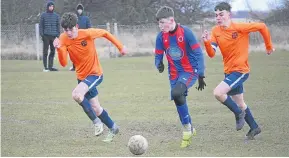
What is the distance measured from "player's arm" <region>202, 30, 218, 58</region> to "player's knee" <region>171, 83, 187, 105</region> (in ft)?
2.24

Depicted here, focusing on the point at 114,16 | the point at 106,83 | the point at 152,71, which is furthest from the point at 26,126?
the point at 114,16

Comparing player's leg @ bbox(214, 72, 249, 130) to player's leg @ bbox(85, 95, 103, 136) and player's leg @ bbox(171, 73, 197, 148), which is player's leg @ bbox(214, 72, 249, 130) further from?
player's leg @ bbox(85, 95, 103, 136)

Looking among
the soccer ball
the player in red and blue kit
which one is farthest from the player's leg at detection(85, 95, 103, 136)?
the soccer ball

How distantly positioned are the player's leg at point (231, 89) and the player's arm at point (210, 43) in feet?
1.34

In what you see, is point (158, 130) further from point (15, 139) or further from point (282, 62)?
point (282, 62)

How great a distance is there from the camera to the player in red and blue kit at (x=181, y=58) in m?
8.99

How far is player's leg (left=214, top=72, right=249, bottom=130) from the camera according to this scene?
9.23m

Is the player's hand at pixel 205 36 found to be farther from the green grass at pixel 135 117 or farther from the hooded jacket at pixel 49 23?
the hooded jacket at pixel 49 23

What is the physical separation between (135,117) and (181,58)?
283 cm

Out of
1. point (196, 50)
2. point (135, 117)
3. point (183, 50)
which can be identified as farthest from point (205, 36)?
point (135, 117)

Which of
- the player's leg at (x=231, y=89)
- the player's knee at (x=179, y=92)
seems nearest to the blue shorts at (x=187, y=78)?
the player's knee at (x=179, y=92)

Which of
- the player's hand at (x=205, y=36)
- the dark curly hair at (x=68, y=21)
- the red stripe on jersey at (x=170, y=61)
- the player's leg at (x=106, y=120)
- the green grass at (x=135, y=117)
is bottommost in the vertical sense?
the green grass at (x=135, y=117)

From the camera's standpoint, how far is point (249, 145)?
881cm

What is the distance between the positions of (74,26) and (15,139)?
1.88 meters
